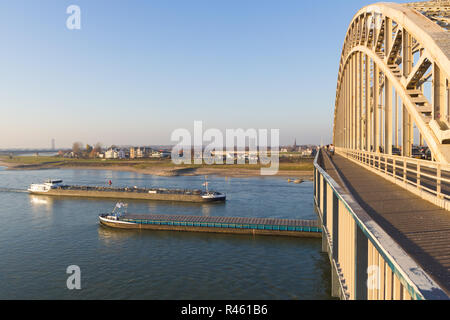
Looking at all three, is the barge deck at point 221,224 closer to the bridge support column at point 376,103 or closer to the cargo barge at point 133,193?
the bridge support column at point 376,103

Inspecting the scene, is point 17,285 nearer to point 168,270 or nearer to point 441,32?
point 168,270

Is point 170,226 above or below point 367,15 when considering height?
below

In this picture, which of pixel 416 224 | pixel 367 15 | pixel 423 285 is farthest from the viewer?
pixel 367 15

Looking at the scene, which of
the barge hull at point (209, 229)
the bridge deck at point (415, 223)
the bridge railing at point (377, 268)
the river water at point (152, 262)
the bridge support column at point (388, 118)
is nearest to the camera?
the bridge railing at point (377, 268)

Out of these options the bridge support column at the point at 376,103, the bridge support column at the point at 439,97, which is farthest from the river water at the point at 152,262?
the bridge support column at the point at 439,97

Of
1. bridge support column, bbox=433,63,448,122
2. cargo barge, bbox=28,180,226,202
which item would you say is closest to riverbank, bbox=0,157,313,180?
cargo barge, bbox=28,180,226,202

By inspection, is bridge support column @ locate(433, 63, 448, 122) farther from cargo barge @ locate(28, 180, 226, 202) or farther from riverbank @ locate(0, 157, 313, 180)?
riverbank @ locate(0, 157, 313, 180)
